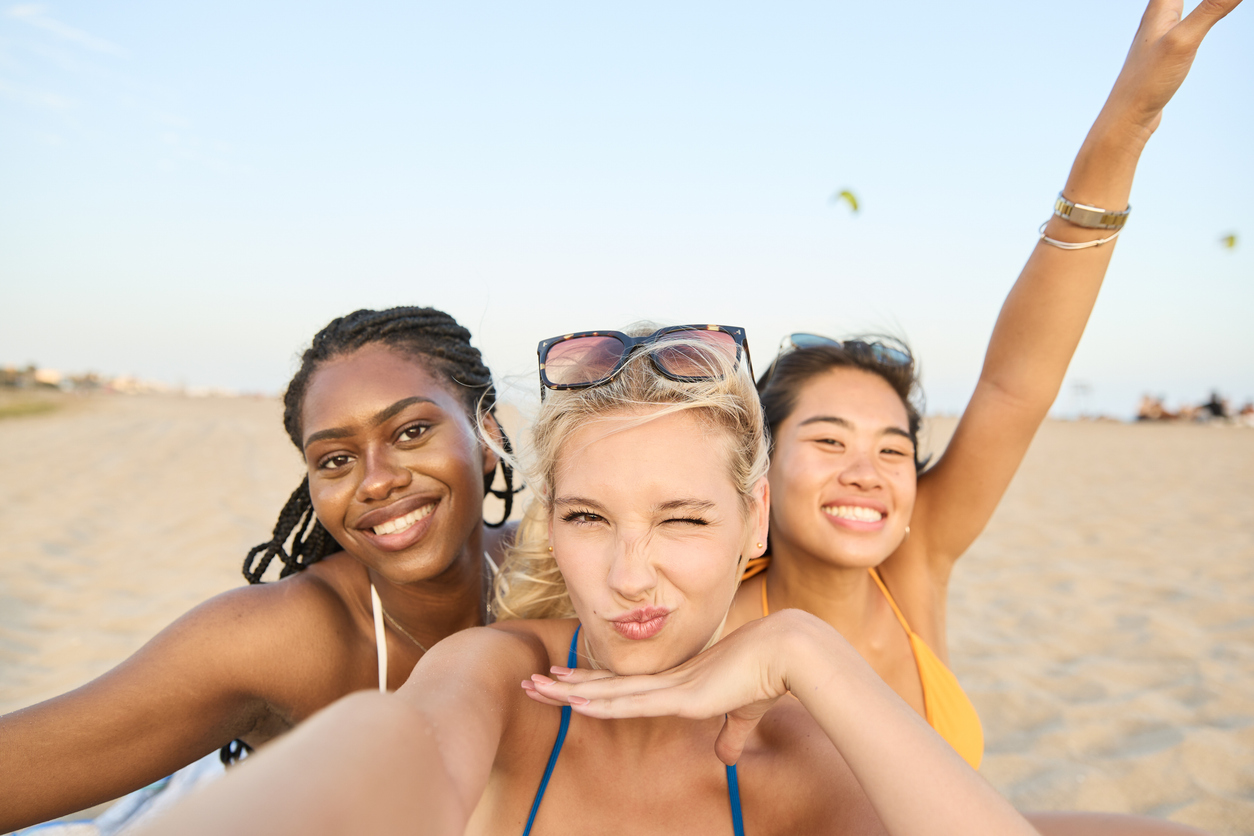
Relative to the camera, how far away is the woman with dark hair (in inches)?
107

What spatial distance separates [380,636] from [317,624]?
0.89 ft

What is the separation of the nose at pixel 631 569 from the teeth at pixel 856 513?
1265mm

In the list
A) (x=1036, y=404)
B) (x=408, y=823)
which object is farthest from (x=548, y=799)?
(x=1036, y=404)

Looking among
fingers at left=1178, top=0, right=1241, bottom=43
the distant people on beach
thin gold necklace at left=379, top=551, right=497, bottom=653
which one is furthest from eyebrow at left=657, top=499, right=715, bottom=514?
the distant people on beach

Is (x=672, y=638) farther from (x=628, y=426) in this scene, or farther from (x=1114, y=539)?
(x=1114, y=539)

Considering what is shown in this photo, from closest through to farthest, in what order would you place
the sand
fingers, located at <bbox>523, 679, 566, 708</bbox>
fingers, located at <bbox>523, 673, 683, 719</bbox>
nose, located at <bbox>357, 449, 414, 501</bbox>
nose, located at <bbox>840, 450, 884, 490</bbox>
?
fingers, located at <bbox>523, 673, 683, 719</bbox> < fingers, located at <bbox>523, 679, 566, 708</bbox> < nose, located at <bbox>357, 449, 414, 501</bbox> < nose, located at <bbox>840, 450, 884, 490</bbox> < the sand

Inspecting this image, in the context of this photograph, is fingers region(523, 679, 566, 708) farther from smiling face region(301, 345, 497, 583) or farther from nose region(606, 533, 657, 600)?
smiling face region(301, 345, 497, 583)

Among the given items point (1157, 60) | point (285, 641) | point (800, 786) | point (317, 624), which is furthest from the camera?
point (317, 624)

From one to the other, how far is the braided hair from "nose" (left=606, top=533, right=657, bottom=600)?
116cm

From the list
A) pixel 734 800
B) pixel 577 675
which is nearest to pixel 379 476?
pixel 577 675

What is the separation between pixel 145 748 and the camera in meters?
2.37

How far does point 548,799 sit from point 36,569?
7179 millimetres

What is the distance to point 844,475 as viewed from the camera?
2.88 metres

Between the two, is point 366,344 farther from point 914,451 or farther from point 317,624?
point 914,451
